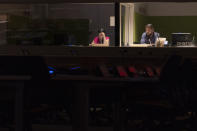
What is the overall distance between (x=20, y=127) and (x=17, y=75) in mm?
501

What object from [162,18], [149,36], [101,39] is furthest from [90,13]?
[162,18]

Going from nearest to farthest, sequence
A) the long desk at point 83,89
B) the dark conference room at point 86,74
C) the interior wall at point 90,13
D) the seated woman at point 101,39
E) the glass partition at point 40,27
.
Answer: the long desk at point 83,89 < the dark conference room at point 86,74 < the glass partition at point 40,27 < the interior wall at point 90,13 < the seated woman at point 101,39

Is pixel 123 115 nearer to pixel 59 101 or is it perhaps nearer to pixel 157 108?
pixel 157 108

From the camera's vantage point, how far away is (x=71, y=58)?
564 cm

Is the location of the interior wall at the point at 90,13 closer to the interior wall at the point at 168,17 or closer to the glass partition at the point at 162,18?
the glass partition at the point at 162,18

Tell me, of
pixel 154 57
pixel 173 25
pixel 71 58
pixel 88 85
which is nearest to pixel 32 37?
pixel 71 58

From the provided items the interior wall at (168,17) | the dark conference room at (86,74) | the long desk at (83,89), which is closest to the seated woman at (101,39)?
the dark conference room at (86,74)

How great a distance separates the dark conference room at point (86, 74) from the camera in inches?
153

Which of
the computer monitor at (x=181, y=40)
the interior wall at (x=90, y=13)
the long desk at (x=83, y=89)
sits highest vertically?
the interior wall at (x=90, y=13)

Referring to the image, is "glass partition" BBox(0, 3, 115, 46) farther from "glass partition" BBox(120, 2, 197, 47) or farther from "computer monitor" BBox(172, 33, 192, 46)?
"glass partition" BBox(120, 2, 197, 47)

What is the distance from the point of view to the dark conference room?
153 inches

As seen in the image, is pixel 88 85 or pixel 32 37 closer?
pixel 88 85

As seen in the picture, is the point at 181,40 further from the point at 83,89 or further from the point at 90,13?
the point at 83,89

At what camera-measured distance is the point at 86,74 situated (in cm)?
422
